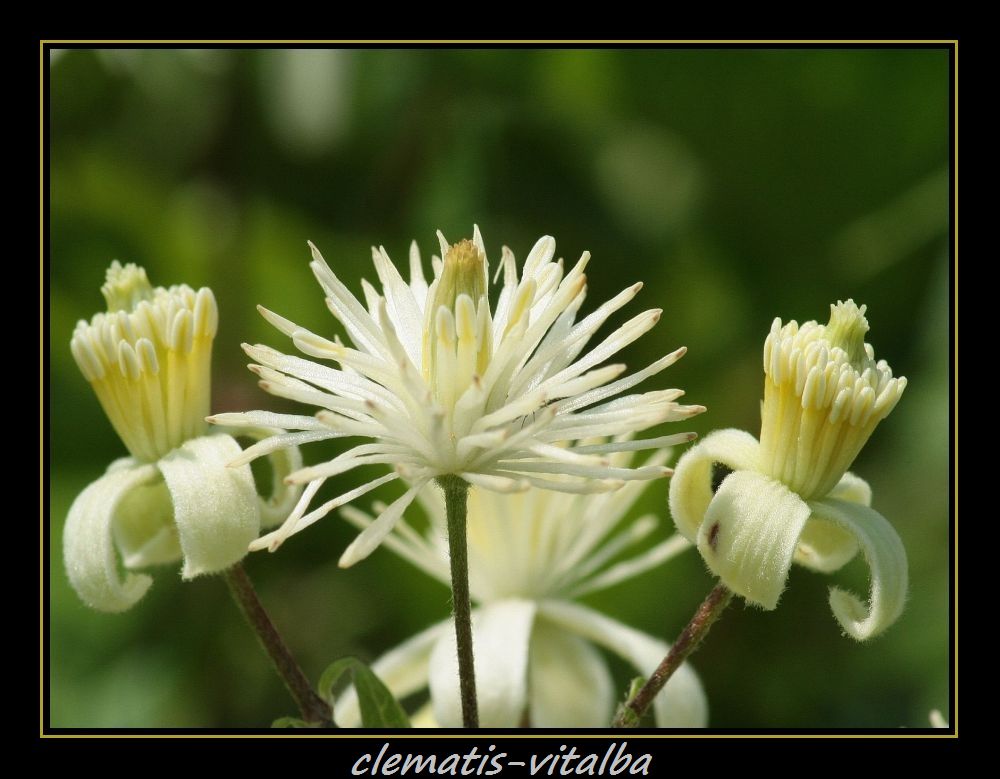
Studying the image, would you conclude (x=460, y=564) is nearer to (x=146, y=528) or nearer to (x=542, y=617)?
(x=146, y=528)

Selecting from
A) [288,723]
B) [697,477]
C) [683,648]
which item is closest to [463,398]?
[697,477]

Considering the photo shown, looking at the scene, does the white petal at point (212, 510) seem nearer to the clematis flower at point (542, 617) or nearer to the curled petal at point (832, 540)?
the clematis flower at point (542, 617)

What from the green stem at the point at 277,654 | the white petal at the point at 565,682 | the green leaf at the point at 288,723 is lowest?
the white petal at the point at 565,682

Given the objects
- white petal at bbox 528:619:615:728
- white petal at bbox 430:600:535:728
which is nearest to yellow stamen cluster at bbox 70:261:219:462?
white petal at bbox 430:600:535:728

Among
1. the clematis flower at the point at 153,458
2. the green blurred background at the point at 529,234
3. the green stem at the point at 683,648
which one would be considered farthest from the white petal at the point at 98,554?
the green blurred background at the point at 529,234

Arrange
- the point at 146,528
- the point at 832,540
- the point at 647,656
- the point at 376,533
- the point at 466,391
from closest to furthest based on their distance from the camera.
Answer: the point at 376,533
the point at 466,391
the point at 832,540
the point at 146,528
the point at 647,656
